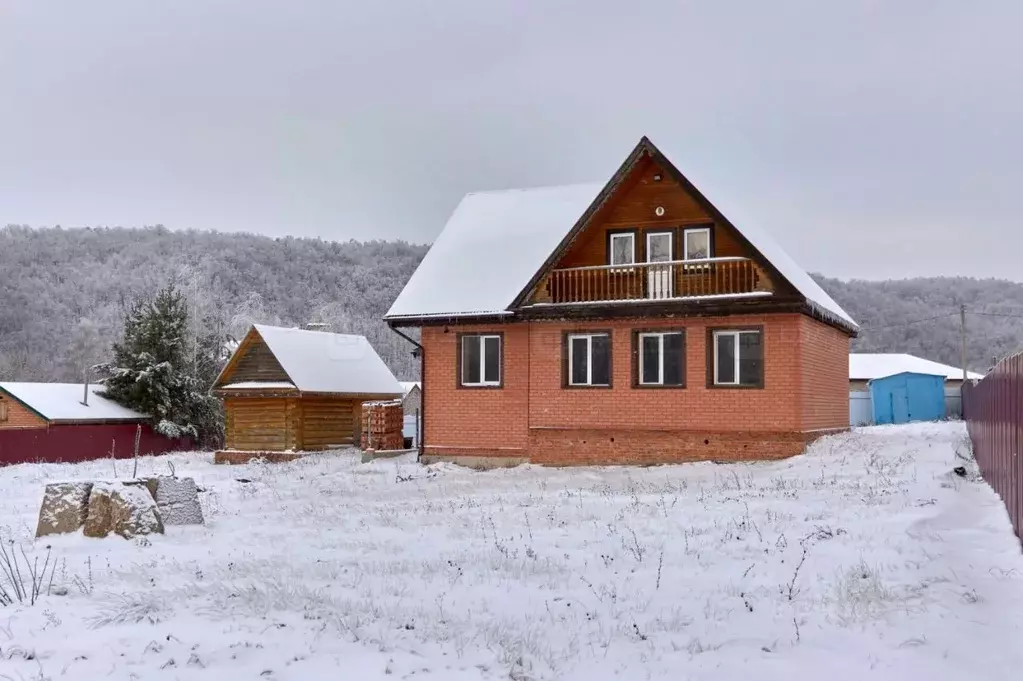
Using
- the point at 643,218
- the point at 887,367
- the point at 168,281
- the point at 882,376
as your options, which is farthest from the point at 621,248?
the point at 168,281

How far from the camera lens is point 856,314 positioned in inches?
3996

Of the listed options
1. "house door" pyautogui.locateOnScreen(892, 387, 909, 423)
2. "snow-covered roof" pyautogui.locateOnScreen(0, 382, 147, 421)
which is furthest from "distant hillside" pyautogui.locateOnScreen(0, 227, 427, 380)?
"house door" pyautogui.locateOnScreen(892, 387, 909, 423)

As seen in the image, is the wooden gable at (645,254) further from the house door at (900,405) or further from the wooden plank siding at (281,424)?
the house door at (900,405)

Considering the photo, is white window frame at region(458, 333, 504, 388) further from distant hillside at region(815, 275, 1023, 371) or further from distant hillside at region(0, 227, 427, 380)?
distant hillside at region(815, 275, 1023, 371)

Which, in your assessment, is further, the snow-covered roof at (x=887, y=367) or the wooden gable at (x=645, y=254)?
the snow-covered roof at (x=887, y=367)

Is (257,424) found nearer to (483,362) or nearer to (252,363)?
(252,363)

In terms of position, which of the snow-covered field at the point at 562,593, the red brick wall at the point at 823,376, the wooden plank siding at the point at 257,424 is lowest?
the snow-covered field at the point at 562,593

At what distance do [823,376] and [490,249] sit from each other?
9.73m

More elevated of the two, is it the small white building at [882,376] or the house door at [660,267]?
the house door at [660,267]

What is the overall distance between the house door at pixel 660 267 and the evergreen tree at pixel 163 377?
88.2 feet

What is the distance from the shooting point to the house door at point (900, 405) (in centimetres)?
4281

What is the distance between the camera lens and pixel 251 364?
30906 millimetres

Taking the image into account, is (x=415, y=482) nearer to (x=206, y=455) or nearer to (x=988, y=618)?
(x=988, y=618)

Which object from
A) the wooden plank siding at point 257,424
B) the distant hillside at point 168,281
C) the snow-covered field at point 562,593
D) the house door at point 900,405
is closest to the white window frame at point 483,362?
the snow-covered field at point 562,593
